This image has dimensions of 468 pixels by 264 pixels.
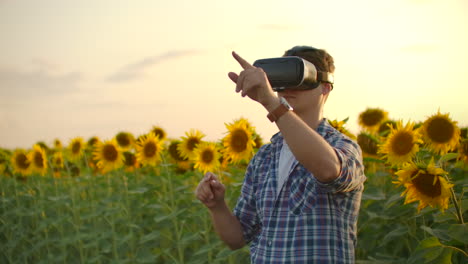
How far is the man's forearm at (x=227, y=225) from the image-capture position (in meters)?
2.70

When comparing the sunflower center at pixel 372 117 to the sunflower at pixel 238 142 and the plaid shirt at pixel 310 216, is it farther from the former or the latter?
the plaid shirt at pixel 310 216

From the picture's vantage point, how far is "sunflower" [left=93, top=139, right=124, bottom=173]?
5.78m

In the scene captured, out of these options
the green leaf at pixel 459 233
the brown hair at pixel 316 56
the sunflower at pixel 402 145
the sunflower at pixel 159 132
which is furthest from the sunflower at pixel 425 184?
the sunflower at pixel 159 132

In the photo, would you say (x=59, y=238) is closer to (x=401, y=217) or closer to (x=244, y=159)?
(x=244, y=159)

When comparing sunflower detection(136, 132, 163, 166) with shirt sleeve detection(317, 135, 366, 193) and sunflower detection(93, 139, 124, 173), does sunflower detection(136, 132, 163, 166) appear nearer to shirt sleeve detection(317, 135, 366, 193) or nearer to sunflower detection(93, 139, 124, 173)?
sunflower detection(93, 139, 124, 173)

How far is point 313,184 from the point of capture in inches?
91.4

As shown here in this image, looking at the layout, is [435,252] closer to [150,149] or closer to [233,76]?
[233,76]

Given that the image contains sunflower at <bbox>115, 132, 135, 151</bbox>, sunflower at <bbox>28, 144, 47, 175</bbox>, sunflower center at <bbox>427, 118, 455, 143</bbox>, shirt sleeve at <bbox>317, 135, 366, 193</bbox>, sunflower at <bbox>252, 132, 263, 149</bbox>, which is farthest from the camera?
sunflower at <bbox>28, 144, 47, 175</bbox>

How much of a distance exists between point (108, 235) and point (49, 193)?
104 inches

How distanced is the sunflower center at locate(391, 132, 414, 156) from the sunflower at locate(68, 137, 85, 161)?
14.0 ft

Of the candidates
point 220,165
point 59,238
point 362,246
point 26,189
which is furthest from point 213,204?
point 26,189

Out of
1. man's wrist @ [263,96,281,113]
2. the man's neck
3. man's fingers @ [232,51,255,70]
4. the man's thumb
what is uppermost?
man's fingers @ [232,51,255,70]

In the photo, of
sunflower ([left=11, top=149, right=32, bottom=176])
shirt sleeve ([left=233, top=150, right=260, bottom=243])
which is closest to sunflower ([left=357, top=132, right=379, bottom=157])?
shirt sleeve ([left=233, top=150, right=260, bottom=243])

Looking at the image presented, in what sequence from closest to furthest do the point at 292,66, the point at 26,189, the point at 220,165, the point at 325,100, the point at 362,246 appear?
1. the point at 292,66
2. the point at 325,100
3. the point at 362,246
4. the point at 220,165
5. the point at 26,189
